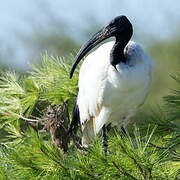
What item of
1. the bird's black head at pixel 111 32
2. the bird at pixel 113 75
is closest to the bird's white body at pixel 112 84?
the bird at pixel 113 75

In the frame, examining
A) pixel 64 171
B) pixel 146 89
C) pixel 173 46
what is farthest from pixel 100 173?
pixel 173 46

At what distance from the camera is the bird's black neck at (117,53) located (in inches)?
94.0

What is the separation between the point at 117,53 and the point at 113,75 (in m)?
0.12

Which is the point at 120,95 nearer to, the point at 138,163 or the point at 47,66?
the point at 47,66

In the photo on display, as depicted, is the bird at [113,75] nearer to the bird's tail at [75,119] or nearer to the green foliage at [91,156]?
the bird's tail at [75,119]

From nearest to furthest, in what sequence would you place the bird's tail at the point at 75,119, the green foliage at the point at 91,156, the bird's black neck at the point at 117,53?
1. the green foliage at the point at 91,156
2. the bird's black neck at the point at 117,53
3. the bird's tail at the point at 75,119

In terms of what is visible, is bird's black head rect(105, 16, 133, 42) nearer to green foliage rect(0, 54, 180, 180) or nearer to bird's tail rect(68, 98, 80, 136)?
green foliage rect(0, 54, 180, 180)

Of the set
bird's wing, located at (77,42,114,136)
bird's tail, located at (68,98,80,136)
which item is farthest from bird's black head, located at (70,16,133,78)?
bird's tail, located at (68,98,80,136)

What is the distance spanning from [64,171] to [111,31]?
96 cm

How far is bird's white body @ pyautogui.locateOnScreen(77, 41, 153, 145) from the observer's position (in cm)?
242

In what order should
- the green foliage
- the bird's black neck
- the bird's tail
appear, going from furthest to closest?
the bird's tail → the bird's black neck → the green foliage

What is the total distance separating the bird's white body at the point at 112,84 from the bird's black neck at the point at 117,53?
24mm

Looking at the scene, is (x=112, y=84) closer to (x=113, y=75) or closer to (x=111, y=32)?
(x=113, y=75)

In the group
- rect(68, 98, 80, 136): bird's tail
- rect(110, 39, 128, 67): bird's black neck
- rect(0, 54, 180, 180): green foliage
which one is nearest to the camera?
rect(0, 54, 180, 180): green foliage
